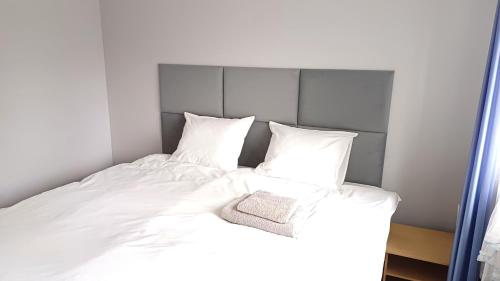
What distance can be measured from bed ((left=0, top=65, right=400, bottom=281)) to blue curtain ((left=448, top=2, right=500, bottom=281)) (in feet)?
1.26

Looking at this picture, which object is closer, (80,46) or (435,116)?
(435,116)

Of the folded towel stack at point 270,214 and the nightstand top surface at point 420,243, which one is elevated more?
the folded towel stack at point 270,214

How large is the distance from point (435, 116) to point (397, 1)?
78 centimetres

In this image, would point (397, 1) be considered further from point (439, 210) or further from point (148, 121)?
point (148, 121)

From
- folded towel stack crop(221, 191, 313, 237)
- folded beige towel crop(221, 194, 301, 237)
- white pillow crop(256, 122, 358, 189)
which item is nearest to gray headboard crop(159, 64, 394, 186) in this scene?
white pillow crop(256, 122, 358, 189)

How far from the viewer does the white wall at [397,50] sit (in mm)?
2133

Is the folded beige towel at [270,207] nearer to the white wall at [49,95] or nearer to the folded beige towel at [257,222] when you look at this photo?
the folded beige towel at [257,222]

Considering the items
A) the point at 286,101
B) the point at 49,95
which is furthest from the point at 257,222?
the point at 49,95

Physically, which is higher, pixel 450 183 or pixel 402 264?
pixel 450 183

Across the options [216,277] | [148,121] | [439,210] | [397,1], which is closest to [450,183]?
[439,210]

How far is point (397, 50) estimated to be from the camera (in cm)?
226

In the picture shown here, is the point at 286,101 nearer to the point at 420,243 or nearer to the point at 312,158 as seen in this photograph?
the point at 312,158

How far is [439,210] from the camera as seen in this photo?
7.66 feet

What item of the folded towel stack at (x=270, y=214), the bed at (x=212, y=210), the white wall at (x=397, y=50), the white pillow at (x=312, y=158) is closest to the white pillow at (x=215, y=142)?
the bed at (x=212, y=210)
